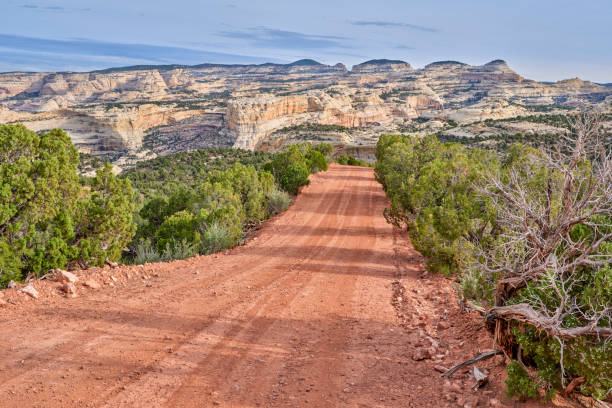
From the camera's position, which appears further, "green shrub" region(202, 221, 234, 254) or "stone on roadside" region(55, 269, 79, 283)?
"green shrub" region(202, 221, 234, 254)

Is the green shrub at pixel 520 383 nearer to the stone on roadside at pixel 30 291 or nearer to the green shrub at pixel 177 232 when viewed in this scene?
the stone on roadside at pixel 30 291

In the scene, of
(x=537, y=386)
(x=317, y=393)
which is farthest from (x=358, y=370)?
(x=537, y=386)

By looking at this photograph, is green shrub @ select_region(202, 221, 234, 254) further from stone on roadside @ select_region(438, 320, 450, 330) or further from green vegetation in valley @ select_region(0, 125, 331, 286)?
stone on roadside @ select_region(438, 320, 450, 330)

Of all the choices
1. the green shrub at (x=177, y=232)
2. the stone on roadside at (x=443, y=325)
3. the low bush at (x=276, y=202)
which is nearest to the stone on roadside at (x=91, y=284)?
the green shrub at (x=177, y=232)

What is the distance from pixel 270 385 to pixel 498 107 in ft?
325

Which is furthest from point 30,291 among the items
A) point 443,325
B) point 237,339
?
point 443,325

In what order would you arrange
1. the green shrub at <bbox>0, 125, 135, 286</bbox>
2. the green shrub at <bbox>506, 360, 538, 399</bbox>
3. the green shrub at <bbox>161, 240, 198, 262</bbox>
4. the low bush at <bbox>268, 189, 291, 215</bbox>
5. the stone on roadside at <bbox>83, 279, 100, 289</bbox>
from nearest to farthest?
the green shrub at <bbox>506, 360, 538, 399</bbox>, the stone on roadside at <bbox>83, 279, 100, 289</bbox>, the green shrub at <bbox>0, 125, 135, 286</bbox>, the green shrub at <bbox>161, 240, 198, 262</bbox>, the low bush at <bbox>268, 189, 291, 215</bbox>

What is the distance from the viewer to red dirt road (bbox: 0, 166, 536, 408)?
485 centimetres

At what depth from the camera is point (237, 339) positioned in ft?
21.0

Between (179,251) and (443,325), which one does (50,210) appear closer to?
(179,251)

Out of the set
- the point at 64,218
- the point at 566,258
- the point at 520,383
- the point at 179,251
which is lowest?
the point at 179,251

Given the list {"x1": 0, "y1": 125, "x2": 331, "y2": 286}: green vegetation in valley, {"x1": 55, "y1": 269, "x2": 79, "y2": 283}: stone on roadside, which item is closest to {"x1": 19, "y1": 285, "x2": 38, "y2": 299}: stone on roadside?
{"x1": 55, "y1": 269, "x2": 79, "y2": 283}: stone on roadside

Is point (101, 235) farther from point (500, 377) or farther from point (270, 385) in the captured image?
point (500, 377)

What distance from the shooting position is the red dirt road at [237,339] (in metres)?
4.85
